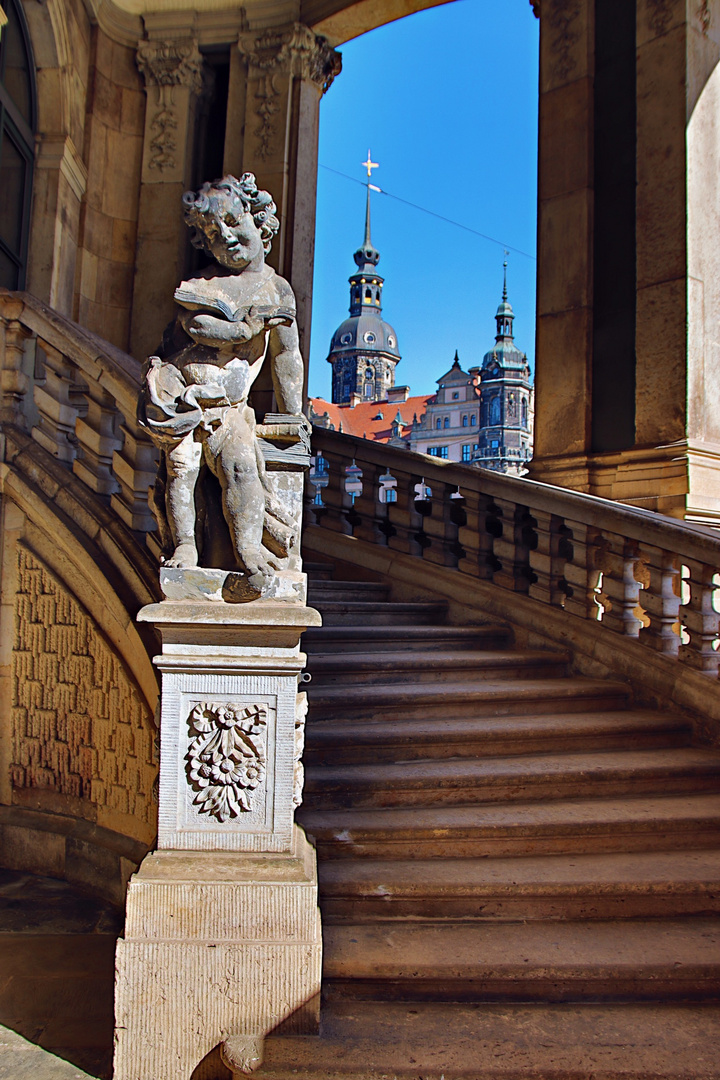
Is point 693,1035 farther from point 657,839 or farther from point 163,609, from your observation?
point 163,609

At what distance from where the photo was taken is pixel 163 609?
2406 mm

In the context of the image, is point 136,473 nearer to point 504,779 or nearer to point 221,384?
point 221,384

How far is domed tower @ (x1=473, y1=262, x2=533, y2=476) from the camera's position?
2837 inches

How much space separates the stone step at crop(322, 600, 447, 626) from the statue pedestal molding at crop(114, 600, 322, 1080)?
2399 millimetres

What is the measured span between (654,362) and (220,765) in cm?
467

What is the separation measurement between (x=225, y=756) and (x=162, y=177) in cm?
695

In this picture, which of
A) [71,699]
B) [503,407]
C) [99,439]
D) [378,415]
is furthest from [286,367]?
[378,415]

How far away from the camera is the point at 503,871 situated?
119 inches

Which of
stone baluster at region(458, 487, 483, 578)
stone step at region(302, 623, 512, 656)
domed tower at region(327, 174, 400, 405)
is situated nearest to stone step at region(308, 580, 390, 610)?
stone step at region(302, 623, 512, 656)

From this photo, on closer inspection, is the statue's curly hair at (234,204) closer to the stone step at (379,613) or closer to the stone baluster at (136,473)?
the stone baluster at (136,473)

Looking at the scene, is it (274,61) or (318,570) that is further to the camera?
(274,61)

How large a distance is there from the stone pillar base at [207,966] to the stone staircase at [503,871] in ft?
0.46

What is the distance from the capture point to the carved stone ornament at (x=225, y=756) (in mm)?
2424

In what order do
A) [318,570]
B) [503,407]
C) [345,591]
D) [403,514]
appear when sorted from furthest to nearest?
[503,407], [318,570], [403,514], [345,591]
